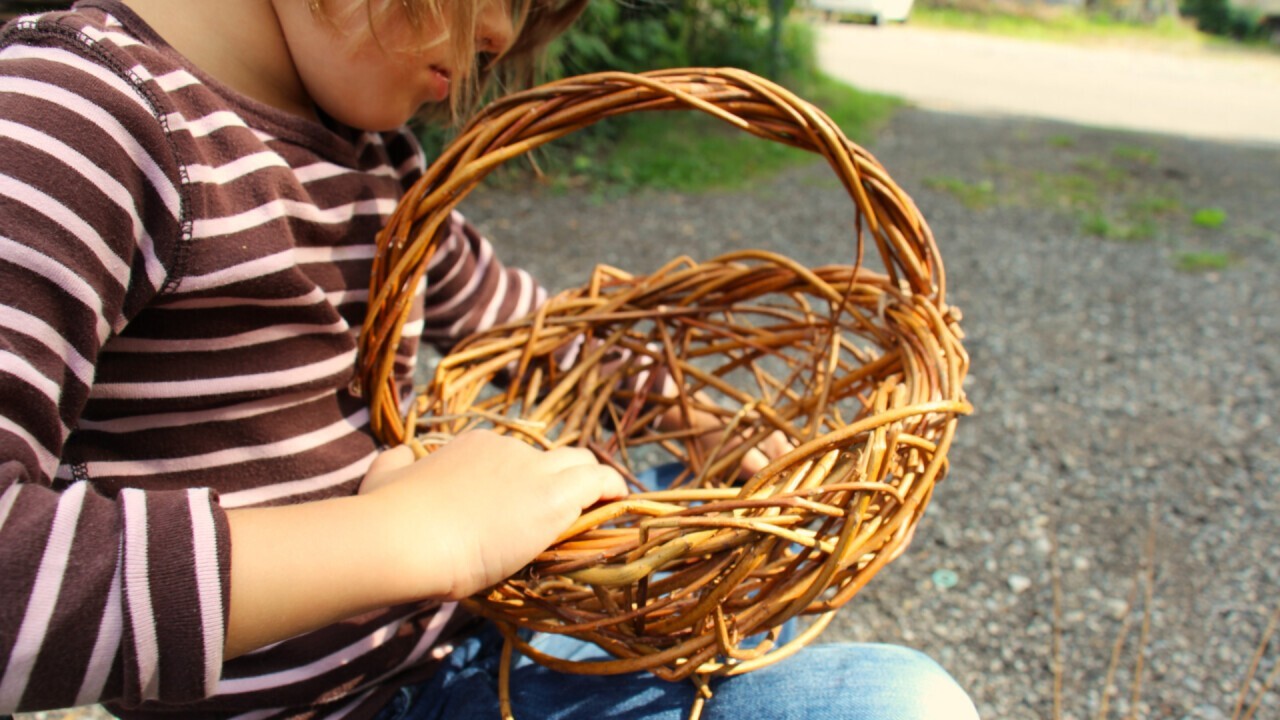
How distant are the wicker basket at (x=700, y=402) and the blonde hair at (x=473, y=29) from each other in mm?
56

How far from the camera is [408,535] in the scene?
53 centimetres

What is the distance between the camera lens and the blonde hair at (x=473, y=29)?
2.05 feet

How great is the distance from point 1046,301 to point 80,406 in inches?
92.5

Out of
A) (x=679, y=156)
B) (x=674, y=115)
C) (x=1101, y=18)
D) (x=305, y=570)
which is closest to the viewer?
(x=305, y=570)

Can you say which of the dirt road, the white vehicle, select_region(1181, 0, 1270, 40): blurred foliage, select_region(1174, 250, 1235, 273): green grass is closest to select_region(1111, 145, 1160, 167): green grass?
the dirt road

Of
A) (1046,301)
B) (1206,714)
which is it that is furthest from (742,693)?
(1046,301)

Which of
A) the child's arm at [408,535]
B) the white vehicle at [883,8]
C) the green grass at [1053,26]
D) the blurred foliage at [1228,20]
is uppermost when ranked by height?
the blurred foliage at [1228,20]

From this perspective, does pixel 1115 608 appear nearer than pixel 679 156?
Yes

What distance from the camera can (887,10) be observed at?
4.54 ft

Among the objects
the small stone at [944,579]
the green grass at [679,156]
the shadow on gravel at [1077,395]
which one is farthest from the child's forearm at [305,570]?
the green grass at [679,156]

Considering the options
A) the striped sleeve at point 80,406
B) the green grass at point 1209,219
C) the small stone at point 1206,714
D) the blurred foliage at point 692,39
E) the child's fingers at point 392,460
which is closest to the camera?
the striped sleeve at point 80,406

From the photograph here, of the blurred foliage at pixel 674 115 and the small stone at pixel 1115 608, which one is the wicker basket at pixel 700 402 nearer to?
the small stone at pixel 1115 608

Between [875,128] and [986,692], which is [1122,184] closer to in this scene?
[875,128]

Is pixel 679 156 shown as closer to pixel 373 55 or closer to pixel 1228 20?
pixel 373 55
